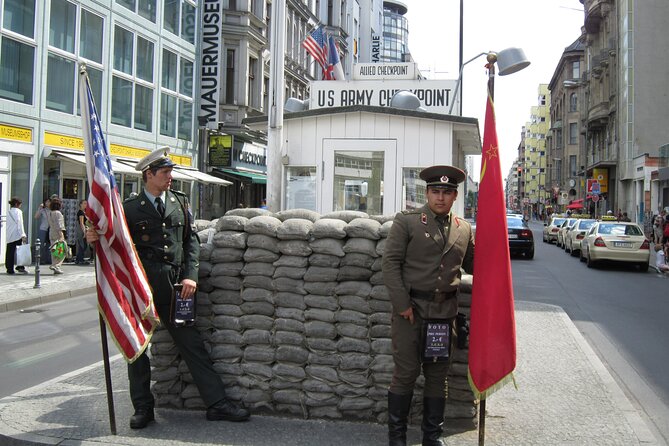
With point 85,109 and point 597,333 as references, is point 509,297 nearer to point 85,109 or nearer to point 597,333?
point 85,109

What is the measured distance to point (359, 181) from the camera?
819 centimetres

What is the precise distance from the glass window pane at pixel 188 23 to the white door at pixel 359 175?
835 inches

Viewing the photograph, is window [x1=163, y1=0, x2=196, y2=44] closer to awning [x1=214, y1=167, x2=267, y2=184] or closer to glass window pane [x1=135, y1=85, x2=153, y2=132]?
glass window pane [x1=135, y1=85, x2=153, y2=132]

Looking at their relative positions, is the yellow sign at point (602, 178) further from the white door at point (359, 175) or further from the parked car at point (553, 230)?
the white door at point (359, 175)

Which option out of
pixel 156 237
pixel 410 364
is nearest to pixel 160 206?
pixel 156 237

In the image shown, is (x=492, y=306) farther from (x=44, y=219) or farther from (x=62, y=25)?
(x=62, y=25)

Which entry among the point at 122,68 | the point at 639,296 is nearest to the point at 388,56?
the point at 122,68

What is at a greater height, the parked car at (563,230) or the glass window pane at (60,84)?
the glass window pane at (60,84)

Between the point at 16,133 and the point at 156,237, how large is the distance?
14.7 m

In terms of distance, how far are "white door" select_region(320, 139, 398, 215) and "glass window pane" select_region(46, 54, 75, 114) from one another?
1371 cm

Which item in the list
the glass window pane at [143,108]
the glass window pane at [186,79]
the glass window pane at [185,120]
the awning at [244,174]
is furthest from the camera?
the awning at [244,174]

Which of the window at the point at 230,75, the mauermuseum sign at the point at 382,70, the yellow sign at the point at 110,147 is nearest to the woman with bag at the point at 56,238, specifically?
the yellow sign at the point at 110,147

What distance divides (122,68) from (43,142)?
Answer: 17.5 feet

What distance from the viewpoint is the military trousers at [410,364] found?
4.34 metres
